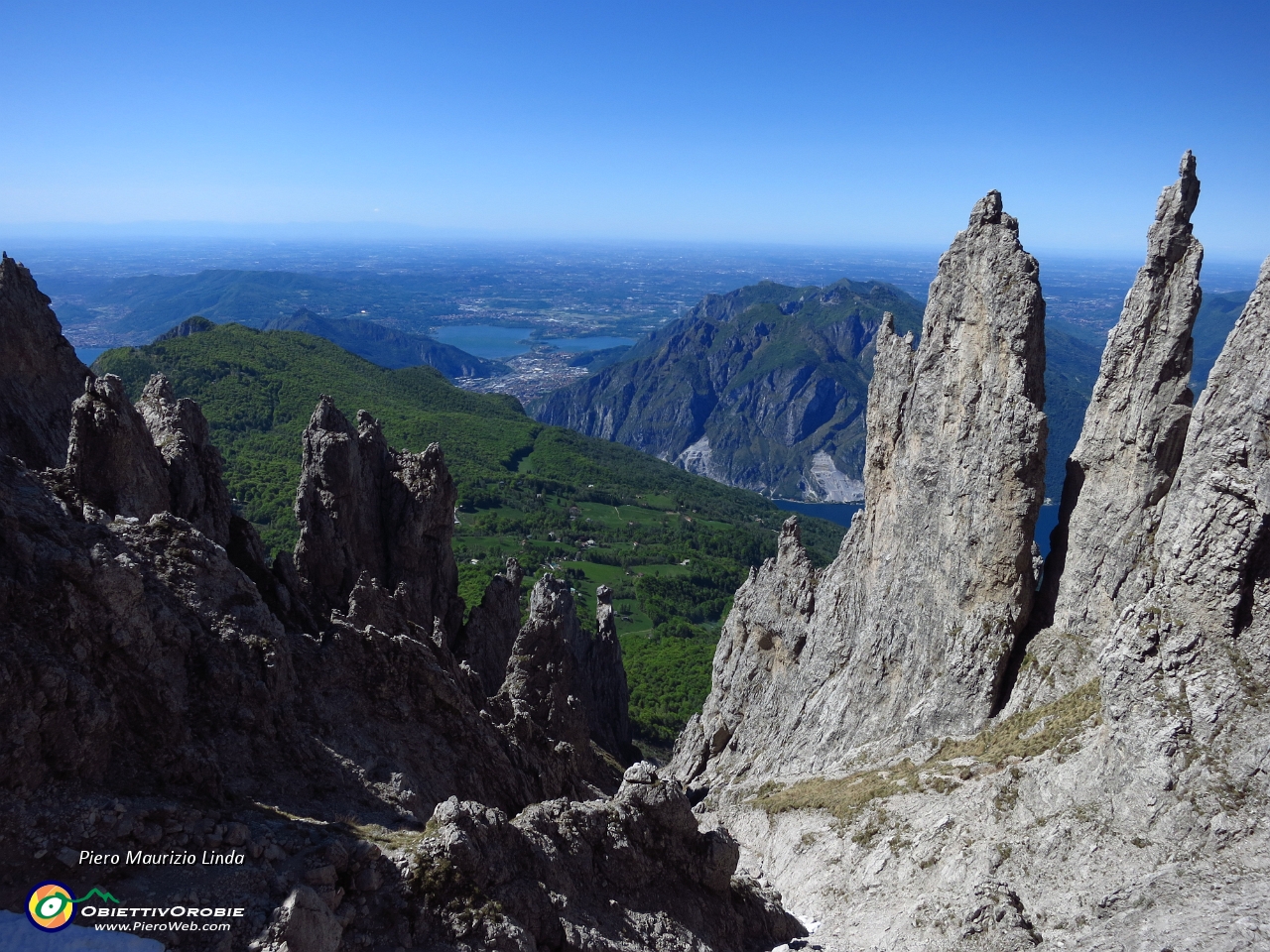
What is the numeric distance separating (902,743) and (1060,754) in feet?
32.7

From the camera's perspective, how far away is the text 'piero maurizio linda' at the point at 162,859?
11.6 meters

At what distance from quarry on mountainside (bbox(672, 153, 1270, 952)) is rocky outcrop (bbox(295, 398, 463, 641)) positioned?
21.5 metres

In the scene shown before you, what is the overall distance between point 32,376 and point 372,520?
17991 millimetres

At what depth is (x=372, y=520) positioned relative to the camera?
45125 mm

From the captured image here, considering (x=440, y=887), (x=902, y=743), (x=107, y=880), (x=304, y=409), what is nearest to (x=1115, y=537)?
(x=902, y=743)

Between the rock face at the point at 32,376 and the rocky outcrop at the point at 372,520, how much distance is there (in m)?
11.7

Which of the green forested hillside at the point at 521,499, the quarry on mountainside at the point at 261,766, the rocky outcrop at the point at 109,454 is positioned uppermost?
the rocky outcrop at the point at 109,454

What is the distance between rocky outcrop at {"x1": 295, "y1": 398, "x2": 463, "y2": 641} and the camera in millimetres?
42062

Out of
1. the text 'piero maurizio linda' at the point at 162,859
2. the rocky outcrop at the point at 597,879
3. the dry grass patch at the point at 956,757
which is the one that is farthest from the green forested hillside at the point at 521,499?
the text 'piero maurizio linda' at the point at 162,859

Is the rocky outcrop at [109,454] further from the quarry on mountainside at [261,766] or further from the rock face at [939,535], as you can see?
the rock face at [939,535]

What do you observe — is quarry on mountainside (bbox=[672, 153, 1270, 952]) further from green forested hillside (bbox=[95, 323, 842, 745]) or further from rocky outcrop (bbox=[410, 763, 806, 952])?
green forested hillside (bbox=[95, 323, 842, 745])

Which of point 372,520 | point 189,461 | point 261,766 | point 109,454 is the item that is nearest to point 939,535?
point 261,766

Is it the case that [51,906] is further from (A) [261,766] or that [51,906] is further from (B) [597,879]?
(B) [597,879]

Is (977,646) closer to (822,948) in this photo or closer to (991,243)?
(822,948)
